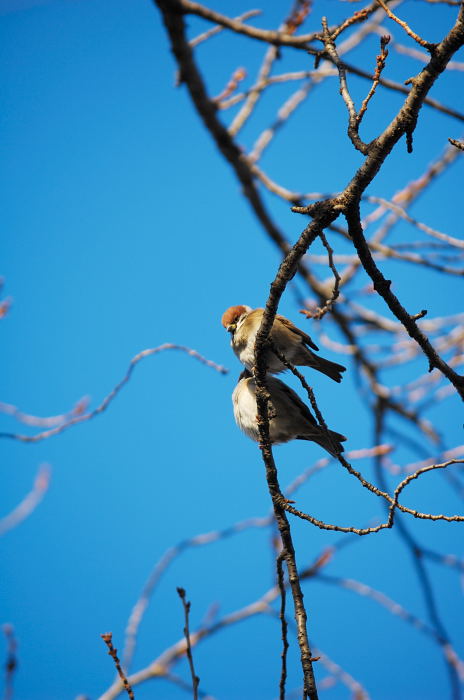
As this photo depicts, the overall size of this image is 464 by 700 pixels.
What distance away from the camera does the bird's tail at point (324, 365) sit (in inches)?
155

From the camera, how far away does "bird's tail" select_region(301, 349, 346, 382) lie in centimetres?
395

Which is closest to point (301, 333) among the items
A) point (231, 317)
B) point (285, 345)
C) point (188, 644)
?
point (285, 345)

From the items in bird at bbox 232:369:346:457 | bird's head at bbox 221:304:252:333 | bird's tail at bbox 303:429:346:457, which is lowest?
bird's tail at bbox 303:429:346:457

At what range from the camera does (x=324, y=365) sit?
3.98m

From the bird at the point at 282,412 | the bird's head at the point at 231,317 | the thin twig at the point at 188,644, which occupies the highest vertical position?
the bird's head at the point at 231,317

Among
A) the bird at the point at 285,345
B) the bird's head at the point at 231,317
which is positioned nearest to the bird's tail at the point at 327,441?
the bird at the point at 285,345

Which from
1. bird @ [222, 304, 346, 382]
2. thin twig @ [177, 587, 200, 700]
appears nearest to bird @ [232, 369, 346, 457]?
bird @ [222, 304, 346, 382]

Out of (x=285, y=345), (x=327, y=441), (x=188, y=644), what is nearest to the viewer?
(x=188, y=644)

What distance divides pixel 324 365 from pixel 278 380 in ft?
1.53

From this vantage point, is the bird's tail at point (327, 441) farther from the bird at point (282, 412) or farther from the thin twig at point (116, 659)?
the thin twig at point (116, 659)

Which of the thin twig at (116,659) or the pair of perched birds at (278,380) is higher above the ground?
Answer: the pair of perched birds at (278,380)

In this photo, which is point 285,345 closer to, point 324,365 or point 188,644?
point 324,365

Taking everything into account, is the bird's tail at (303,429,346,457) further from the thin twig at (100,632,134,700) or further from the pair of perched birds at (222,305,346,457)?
the thin twig at (100,632,134,700)

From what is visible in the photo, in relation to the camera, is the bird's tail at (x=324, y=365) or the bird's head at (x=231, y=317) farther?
the bird's head at (x=231, y=317)
